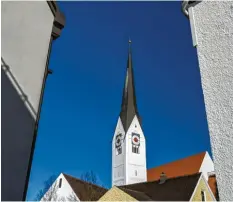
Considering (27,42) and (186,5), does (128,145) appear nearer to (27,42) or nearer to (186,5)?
(27,42)

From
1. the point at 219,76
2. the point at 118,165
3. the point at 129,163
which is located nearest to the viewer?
the point at 219,76

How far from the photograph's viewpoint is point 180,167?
39.1 metres

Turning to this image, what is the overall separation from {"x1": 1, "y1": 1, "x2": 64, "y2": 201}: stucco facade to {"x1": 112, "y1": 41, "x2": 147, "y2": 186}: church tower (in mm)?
34122

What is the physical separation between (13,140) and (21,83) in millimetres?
906

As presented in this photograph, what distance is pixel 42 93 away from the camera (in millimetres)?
4551

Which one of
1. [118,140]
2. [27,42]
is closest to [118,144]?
[118,140]

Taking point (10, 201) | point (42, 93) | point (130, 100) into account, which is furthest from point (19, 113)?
point (130, 100)

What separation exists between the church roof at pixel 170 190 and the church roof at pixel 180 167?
17.4 meters

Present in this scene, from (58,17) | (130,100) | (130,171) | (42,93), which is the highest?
(130,100)

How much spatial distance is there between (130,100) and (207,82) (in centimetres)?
4027

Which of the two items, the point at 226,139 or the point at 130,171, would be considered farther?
the point at 130,171

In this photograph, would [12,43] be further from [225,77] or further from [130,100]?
[130,100]

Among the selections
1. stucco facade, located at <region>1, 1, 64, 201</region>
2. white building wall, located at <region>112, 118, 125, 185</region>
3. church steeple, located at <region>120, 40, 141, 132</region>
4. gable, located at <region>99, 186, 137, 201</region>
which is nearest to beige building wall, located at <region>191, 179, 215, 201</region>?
gable, located at <region>99, 186, 137, 201</region>

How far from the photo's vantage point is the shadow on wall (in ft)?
11.0
